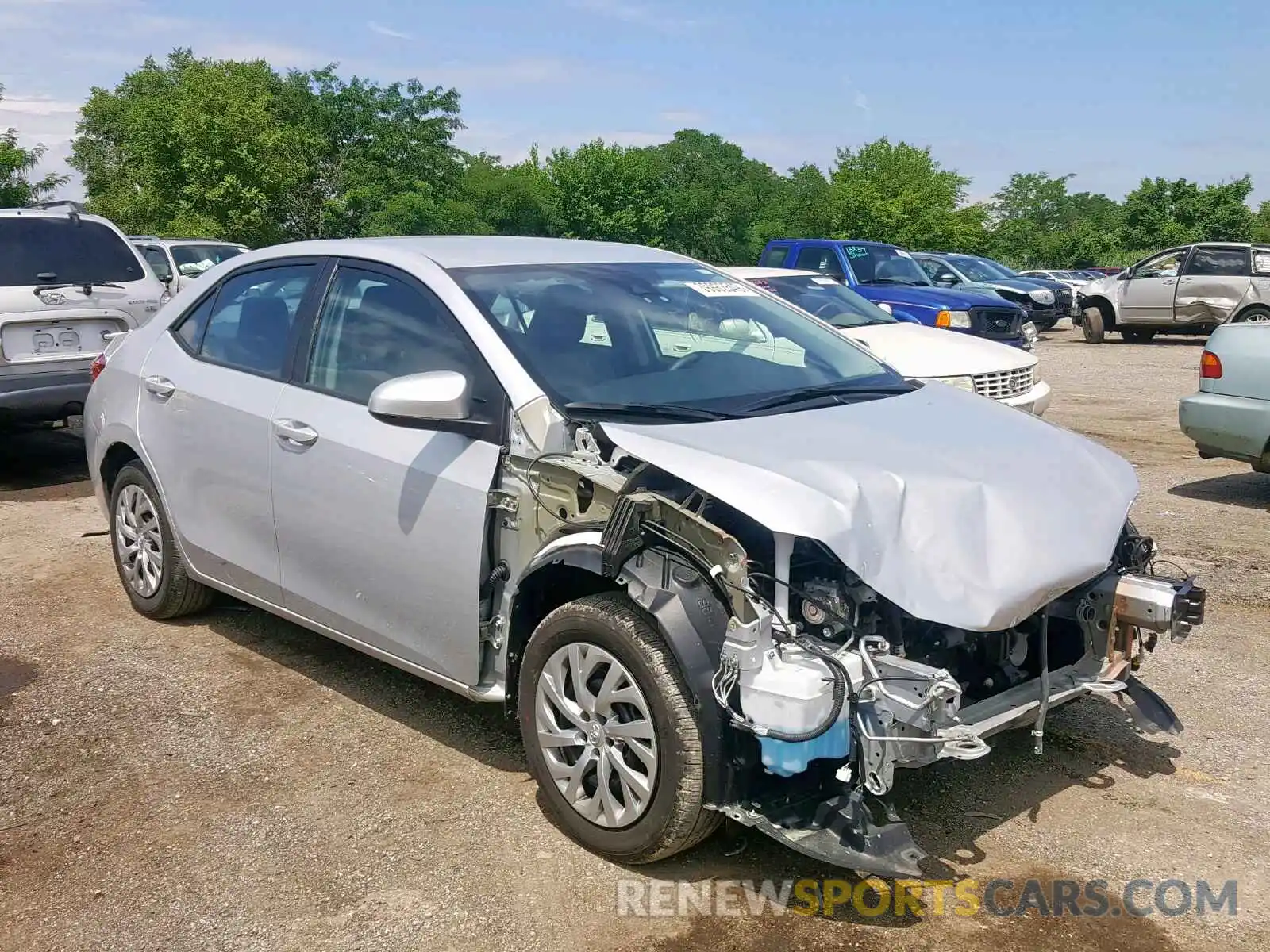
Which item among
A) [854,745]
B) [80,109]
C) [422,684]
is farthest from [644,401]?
[80,109]

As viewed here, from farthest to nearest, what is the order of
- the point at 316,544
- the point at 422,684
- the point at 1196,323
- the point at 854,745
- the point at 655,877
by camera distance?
the point at 1196,323 < the point at 422,684 < the point at 316,544 < the point at 655,877 < the point at 854,745

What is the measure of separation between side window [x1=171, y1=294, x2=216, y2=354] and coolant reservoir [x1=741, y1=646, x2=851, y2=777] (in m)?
3.33

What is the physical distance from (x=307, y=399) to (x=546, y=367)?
1.10 m

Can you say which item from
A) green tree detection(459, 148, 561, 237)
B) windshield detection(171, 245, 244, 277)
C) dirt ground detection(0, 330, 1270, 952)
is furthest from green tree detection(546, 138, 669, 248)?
dirt ground detection(0, 330, 1270, 952)

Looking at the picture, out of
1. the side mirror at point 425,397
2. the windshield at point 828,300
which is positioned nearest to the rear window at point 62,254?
the windshield at point 828,300

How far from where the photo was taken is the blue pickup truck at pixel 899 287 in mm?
13680

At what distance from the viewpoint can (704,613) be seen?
3201 millimetres

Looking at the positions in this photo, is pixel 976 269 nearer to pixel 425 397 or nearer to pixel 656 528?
pixel 425 397

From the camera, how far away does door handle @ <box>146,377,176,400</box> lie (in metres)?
5.17

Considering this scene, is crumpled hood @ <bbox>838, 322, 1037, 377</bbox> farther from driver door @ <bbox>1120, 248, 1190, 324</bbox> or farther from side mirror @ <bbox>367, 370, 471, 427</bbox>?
driver door @ <bbox>1120, 248, 1190, 324</bbox>

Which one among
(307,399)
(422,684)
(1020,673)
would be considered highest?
(307,399)

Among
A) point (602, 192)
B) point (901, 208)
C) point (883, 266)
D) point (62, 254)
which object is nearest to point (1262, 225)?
point (901, 208)

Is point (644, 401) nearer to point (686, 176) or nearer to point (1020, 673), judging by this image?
→ point (1020, 673)

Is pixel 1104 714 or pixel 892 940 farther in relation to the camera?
pixel 1104 714
